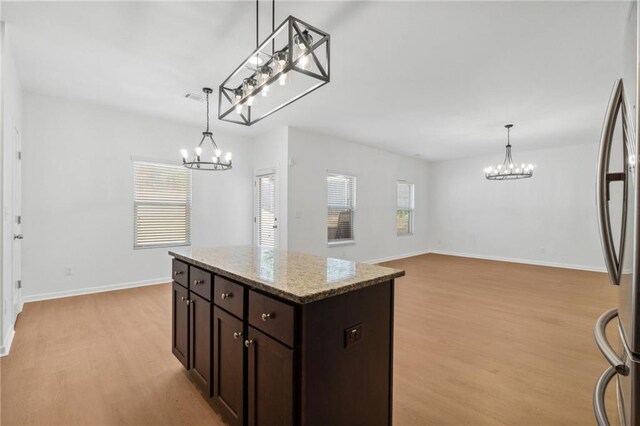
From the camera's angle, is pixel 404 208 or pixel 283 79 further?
pixel 404 208

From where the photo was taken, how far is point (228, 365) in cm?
165

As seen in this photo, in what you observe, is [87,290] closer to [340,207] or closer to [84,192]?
[84,192]

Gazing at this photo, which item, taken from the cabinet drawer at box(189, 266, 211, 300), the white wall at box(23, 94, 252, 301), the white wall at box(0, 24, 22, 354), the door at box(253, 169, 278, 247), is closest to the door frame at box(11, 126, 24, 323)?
the white wall at box(0, 24, 22, 354)

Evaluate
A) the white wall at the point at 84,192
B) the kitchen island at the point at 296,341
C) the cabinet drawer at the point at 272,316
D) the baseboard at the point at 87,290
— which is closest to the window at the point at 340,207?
the white wall at the point at 84,192

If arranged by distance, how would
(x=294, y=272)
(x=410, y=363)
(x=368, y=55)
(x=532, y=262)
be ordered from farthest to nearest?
(x=532, y=262) → (x=368, y=55) → (x=410, y=363) → (x=294, y=272)

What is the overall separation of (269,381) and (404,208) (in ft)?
24.3

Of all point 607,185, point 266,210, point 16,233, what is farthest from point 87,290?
point 607,185

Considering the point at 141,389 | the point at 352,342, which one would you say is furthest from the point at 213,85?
the point at 352,342

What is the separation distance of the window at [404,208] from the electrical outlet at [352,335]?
6712 millimetres

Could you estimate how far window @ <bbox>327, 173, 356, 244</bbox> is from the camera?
614cm

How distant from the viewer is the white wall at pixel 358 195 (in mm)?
5426

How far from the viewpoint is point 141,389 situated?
2080 mm

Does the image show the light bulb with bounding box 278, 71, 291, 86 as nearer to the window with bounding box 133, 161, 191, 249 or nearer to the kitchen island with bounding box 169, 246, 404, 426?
the kitchen island with bounding box 169, 246, 404, 426

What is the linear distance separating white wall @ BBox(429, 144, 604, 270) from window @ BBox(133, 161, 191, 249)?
6.88 m
